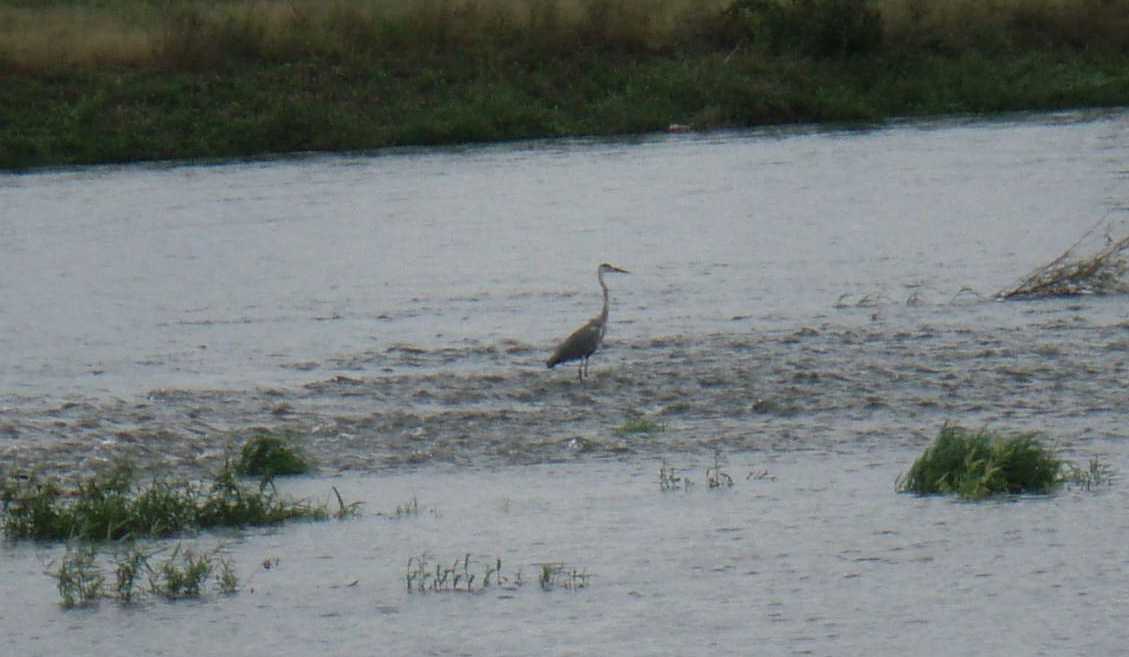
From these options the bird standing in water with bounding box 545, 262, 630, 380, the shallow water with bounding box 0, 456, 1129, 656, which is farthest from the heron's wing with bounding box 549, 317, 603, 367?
the shallow water with bounding box 0, 456, 1129, 656

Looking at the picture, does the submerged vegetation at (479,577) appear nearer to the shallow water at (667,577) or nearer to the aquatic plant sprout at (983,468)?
the shallow water at (667,577)

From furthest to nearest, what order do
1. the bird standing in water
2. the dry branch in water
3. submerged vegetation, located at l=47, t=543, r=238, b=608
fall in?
1. the dry branch in water
2. the bird standing in water
3. submerged vegetation, located at l=47, t=543, r=238, b=608

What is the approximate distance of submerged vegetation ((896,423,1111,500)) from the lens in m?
11.4

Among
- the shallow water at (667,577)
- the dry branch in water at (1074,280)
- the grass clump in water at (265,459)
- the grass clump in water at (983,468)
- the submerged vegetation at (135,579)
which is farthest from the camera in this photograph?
the dry branch in water at (1074,280)

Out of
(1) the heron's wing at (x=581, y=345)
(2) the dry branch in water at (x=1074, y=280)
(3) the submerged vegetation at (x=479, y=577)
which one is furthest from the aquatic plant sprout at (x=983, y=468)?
(2) the dry branch in water at (x=1074, y=280)

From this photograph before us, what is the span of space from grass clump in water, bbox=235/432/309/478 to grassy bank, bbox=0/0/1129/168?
25.7 metres

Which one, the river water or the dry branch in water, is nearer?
the river water

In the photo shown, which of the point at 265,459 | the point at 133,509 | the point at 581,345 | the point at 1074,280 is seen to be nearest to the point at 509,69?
the point at 1074,280

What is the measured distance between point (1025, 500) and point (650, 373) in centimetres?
452

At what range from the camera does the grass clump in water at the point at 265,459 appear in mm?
12672

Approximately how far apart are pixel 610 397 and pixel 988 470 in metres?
4.00

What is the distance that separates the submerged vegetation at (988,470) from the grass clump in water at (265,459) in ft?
11.9

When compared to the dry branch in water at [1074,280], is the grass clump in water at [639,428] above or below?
below

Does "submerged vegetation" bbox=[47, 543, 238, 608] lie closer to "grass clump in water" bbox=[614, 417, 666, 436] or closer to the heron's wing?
"grass clump in water" bbox=[614, 417, 666, 436]
